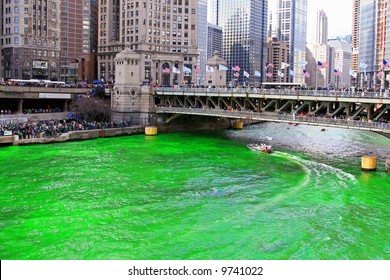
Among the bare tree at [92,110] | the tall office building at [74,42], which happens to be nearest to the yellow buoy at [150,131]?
the bare tree at [92,110]

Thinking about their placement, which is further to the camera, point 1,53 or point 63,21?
point 63,21

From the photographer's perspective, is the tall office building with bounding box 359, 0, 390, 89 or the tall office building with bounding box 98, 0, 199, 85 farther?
the tall office building with bounding box 359, 0, 390, 89

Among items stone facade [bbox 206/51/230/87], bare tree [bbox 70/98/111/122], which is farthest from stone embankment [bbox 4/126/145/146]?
stone facade [bbox 206/51/230/87]

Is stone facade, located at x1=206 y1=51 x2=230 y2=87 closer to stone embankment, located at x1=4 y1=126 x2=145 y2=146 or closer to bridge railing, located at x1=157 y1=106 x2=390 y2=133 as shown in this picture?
bridge railing, located at x1=157 y1=106 x2=390 y2=133

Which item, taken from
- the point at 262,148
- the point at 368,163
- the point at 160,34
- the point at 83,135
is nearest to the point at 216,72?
the point at 160,34

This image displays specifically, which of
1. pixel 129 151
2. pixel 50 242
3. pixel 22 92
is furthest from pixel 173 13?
pixel 50 242

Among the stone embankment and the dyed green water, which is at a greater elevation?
the stone embankment

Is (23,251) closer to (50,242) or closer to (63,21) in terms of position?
(50,242)
